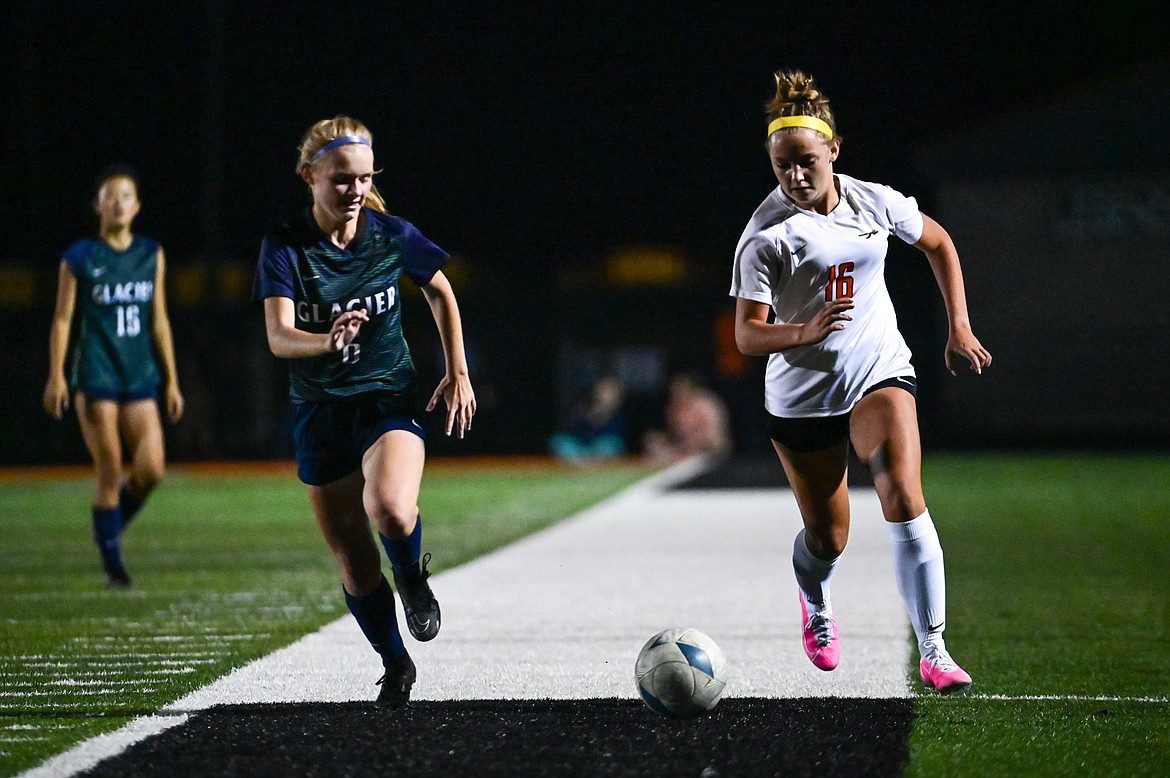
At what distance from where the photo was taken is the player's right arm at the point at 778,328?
557cm

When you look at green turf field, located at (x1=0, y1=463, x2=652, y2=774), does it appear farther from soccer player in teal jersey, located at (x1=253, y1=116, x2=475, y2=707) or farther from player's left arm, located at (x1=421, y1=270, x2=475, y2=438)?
player's left arm, located at (x1=421, y1=270, x2=475, y2=438)

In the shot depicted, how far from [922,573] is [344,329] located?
217 cm

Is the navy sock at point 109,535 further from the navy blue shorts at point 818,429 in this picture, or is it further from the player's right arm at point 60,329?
the navy blue shorts at point 818,429

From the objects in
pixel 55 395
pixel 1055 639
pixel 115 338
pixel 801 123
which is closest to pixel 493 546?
pixel 115 338

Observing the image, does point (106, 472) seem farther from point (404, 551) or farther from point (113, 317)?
point (404, 551)

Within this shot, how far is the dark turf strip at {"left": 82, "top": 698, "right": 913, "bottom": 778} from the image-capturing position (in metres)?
4.66

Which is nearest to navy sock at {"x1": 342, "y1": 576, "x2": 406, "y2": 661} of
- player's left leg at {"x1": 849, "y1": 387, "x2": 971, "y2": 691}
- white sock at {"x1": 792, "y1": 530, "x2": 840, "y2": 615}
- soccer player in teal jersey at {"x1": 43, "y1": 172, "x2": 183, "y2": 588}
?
white sock at {"x1": 792, "y1": 530, "x2": 840, "y2": 615}

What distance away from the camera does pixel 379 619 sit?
5.77 metres

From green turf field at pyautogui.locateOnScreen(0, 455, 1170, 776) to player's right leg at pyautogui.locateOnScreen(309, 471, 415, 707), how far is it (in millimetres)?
790

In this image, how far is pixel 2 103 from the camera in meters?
35.8

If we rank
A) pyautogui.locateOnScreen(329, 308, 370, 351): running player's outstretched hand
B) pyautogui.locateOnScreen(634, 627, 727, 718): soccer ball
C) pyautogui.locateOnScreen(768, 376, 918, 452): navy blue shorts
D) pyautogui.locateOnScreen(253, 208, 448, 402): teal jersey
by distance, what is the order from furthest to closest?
pyautogui.locateOnScreen(768, 376, 918, 452): navy blue shorts
pyautogui.locateOnScreen(253, 208, 448, 402): teal jersey
pyautogui.locateOnScreen(634, 627, 727, 718): soccer ball
pyautogui.locateOnScreen(329, 308, 370, 351): running player's outstretched hand

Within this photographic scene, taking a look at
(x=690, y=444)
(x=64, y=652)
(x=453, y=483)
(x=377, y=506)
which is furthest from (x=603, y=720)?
(x=690, y=444)

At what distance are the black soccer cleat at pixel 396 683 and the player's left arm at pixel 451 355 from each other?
832 mm

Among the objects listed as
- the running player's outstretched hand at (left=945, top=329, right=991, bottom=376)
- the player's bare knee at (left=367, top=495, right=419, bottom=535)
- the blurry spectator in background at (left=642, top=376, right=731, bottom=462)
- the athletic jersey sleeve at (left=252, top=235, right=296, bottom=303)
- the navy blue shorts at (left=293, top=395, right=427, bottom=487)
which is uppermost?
the athletic jersey sleeve at (left=252, top=235, right=296, bottom=303)
